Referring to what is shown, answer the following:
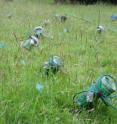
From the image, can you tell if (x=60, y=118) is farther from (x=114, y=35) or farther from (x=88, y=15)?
(x=88, y=15)

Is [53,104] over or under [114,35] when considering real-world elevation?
over

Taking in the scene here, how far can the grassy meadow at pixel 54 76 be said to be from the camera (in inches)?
129

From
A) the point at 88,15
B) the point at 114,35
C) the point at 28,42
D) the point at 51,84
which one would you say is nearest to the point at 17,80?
the point at 51,84

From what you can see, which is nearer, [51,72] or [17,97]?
[17,97]

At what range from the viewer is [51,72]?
4.28 meters

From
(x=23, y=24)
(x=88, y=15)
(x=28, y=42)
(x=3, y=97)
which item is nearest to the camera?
(x=3, y=97)

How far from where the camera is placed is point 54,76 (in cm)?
414

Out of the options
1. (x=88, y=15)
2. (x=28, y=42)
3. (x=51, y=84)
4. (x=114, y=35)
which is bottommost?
(x=88, y=15)

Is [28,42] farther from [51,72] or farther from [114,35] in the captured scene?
[114,35]

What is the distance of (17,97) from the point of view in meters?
3.48

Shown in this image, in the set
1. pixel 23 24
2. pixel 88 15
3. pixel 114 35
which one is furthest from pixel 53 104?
pixel 88 15

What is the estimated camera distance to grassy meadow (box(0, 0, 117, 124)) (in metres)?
3.29

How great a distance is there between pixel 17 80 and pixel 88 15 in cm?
816

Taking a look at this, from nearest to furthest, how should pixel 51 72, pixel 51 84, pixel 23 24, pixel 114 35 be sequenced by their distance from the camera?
pixel 51 84 < pixel 51 72 < pixel 114 35 < pixel 23 24
